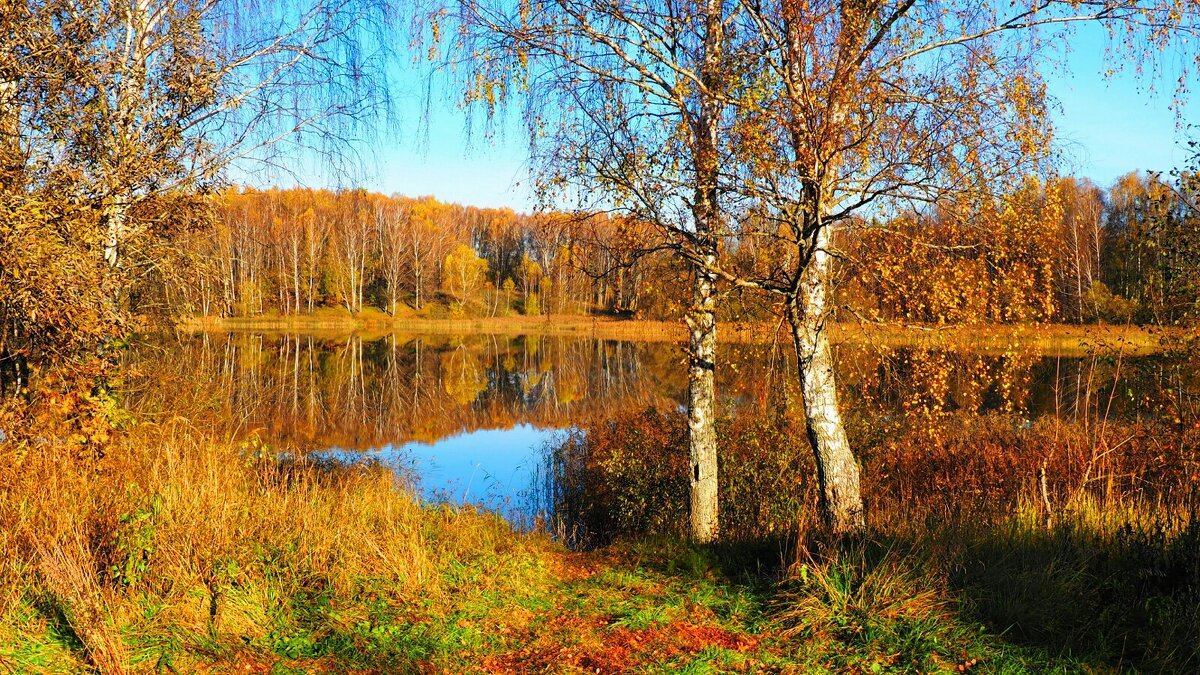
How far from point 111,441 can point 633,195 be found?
5.42 m

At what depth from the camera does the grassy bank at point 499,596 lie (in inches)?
167

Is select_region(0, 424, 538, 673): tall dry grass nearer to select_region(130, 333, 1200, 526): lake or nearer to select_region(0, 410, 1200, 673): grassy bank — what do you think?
select_region(0, 410, 1200, 673): grassy bank

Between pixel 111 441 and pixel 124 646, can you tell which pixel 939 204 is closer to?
pixel 124 646

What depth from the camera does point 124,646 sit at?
13.1ft

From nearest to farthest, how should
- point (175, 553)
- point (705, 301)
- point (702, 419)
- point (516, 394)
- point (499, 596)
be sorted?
point (175, 553) → point (499, 596) → point (705, 301) → point (702, 419) → point (516, 394)

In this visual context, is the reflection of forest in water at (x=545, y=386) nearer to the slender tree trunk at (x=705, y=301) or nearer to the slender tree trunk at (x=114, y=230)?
the slender tree trunk at (x=705, y=301)

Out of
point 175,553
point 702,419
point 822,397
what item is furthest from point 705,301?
point 175,553

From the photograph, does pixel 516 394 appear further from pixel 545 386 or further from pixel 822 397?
pixel 822 397

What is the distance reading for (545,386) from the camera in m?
28.7

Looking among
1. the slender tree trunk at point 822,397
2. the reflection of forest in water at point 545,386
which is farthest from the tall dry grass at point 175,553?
the slender tree trunk at point 822,397

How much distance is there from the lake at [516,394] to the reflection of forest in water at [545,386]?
60mm

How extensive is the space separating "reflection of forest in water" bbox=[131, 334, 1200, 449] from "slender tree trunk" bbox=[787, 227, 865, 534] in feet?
2.06

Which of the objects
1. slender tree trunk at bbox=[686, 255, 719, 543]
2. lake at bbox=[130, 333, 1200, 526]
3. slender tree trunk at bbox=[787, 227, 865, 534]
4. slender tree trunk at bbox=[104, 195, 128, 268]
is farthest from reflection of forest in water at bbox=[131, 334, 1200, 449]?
slender tree trunk at bbox=[104, 195, 128, 268]

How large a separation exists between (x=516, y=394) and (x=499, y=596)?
21.7 m
